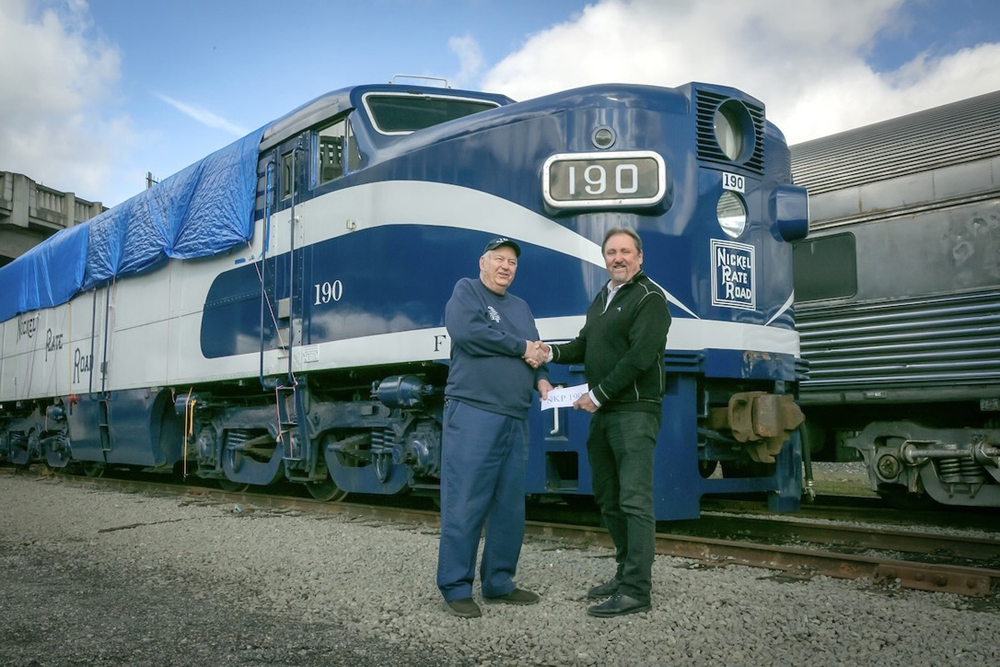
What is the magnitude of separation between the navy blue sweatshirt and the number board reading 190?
1.72 meters

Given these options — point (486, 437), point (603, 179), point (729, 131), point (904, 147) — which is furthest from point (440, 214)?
point (904, 147)

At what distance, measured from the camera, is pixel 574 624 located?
388 centimetres

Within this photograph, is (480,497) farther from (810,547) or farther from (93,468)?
(93,468)

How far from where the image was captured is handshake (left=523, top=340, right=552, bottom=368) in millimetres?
4262

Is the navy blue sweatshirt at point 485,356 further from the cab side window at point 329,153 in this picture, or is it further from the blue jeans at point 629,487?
the cab side window at point 329,153

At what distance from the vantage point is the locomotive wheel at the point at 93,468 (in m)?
12.5

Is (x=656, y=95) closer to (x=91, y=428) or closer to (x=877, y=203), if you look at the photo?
(x=877, y=203)

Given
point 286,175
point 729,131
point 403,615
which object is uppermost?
point 286,175

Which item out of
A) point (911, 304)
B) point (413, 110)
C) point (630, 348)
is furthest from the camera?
point (413, 110)

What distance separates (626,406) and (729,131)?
3.00m

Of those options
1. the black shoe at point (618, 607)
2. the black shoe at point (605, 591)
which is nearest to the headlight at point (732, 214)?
the black shoe at point (605, 591)

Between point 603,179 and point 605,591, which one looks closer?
point 605,591

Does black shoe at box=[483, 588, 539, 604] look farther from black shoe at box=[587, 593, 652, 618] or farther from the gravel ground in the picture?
black shoe at box=[587, 593, 652, 618]

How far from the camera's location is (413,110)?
7535mm
